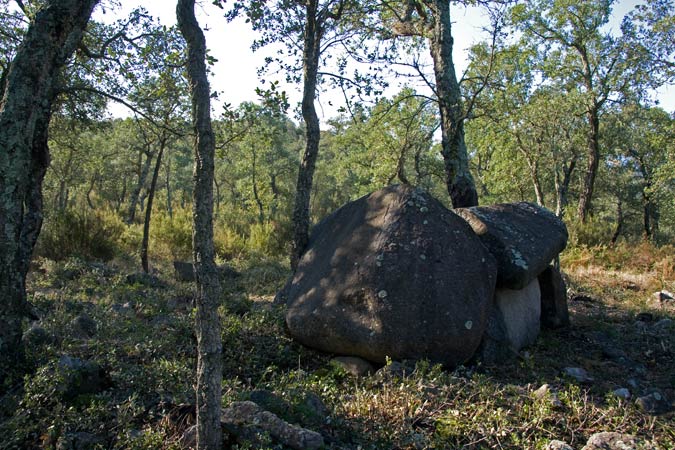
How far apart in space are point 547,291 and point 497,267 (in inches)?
62.3

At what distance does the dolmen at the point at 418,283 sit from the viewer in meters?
4.64

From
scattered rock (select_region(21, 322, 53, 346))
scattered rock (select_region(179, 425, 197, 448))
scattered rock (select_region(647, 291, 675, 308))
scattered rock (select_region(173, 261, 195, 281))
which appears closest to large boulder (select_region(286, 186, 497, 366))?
scattered rock (select_region(179, 425, 197, 448))

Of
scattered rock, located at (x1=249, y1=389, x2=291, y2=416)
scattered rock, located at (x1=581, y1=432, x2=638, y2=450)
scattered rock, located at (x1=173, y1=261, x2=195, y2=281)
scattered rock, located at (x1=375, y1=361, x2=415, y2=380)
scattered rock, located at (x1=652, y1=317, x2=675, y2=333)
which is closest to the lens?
scattered rock, located at (x1=581, y1=432, x2=638, y2=450)

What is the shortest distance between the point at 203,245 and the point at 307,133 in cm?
470

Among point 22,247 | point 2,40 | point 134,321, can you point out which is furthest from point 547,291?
point 2,40

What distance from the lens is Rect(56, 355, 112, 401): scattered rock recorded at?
3434 millimetres

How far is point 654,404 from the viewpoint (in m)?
3.89

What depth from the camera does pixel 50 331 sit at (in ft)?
15.5

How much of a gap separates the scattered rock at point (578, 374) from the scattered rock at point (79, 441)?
3914 millimetres

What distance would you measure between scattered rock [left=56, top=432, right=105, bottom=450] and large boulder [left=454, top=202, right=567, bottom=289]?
4108 millimetres

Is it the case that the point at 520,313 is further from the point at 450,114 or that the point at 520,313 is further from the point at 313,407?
the point at 450,114

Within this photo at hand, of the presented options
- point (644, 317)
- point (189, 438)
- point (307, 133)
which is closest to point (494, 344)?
point (644, 317)

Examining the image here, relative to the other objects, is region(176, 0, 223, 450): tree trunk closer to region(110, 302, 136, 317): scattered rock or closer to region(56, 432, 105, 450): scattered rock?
region(56, 432, 105, 450): scattered rock

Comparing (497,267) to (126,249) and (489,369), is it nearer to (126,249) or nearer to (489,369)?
(489,369)
